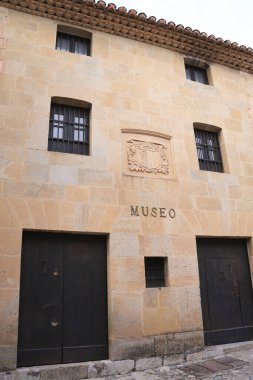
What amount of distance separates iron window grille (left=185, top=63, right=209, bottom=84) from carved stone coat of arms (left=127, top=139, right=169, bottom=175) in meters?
2.69

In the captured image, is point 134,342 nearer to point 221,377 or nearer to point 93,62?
point 221,377

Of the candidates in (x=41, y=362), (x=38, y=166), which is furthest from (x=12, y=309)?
(x=38, y=166)

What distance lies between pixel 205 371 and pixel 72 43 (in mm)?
7231

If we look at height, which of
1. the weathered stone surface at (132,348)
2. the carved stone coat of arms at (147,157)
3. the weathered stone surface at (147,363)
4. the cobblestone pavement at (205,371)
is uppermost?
the carved stone coat of arms at (147,157)

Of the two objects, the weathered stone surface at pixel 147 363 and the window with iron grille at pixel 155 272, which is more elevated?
the window with iron grille at pixel 155 272

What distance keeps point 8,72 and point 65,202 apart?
2899mm

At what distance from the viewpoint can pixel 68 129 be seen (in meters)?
6.29

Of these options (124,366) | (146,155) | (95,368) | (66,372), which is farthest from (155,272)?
(146,155)

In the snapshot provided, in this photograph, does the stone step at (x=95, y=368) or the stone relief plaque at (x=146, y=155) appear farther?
the stone relief plaque at (x=146, y=155)

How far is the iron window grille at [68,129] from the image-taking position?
610cm

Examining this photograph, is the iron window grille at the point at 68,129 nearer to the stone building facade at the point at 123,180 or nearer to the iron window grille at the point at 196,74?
the stone building facade at the point at 123,180

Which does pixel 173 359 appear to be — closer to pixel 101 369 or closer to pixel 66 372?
pixel 101 369

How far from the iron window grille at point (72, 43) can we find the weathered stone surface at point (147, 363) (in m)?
6.56

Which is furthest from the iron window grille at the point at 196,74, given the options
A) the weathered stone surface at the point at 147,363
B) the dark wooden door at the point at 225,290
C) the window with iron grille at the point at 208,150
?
the weathered stone surface at the point at 147,363
